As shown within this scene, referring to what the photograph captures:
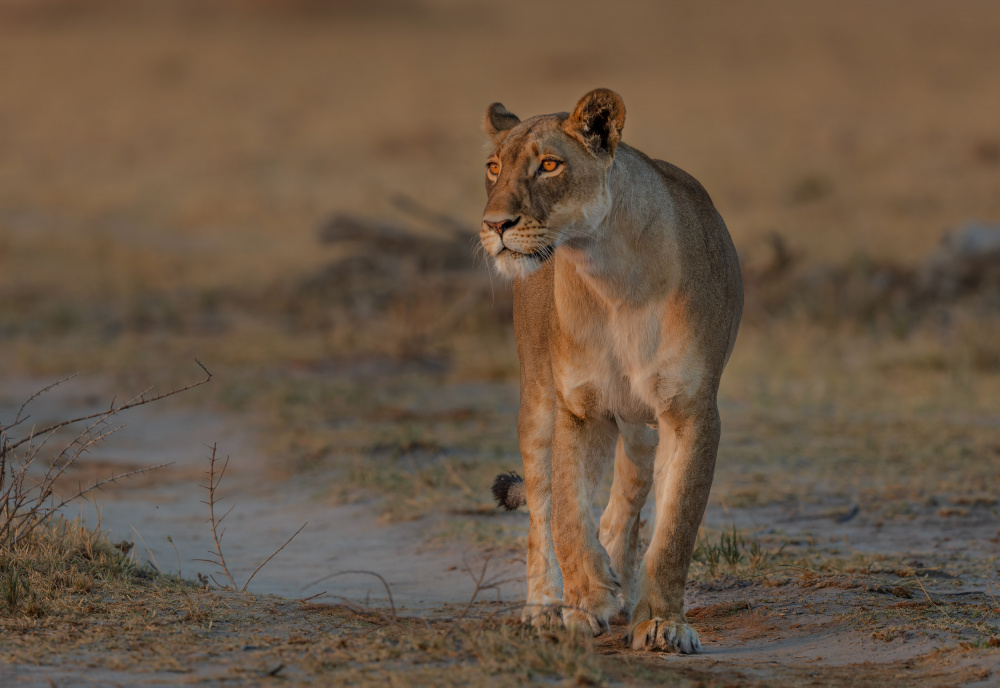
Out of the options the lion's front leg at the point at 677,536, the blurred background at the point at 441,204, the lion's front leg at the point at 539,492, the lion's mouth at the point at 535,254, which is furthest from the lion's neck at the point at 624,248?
the blurred background at the point at 441,204

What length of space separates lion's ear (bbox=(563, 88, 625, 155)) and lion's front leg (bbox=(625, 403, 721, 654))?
36.7 inches

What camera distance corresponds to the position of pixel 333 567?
5703 mm

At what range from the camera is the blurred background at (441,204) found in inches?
395

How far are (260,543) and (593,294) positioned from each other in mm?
2668

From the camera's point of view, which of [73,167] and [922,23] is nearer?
[73,167]

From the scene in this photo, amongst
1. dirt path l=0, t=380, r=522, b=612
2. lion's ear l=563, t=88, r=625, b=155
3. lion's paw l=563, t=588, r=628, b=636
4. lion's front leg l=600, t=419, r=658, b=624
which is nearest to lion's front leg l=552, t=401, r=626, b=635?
lion's paw l=563, t=588, r=628, b=636

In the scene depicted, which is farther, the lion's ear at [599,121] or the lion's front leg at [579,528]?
the lion's front leg at [579,528]

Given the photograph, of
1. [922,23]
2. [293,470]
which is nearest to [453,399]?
[293,470]

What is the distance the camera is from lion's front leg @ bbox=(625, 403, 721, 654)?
411 centimetres

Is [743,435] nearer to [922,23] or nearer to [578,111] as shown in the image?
[578,111]

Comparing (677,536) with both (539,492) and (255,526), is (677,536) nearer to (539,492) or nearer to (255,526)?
(539,492)

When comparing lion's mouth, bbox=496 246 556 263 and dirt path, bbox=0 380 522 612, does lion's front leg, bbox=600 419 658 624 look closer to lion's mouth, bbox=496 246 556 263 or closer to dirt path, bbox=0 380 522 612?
dirt path, bbox=0 380 522 612

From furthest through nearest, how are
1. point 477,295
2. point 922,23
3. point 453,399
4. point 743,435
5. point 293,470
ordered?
point 922,23, point 477,295, point 453,399, point 743,435, point 293,470

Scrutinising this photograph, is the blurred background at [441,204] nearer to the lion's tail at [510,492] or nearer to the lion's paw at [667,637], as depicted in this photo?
the lion's tail at [510,492]
